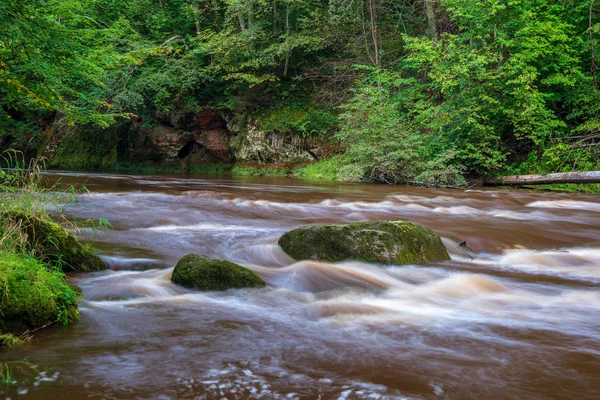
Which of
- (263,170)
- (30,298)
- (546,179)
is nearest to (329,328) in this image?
(30,298)

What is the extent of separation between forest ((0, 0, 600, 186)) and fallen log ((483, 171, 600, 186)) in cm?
51

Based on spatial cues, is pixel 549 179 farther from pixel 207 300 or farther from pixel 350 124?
pixel 207 300

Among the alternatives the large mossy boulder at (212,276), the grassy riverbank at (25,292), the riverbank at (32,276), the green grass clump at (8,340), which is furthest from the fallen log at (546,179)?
the green grass clump at (8,340)

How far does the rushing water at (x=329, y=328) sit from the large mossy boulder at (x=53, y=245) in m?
0.24

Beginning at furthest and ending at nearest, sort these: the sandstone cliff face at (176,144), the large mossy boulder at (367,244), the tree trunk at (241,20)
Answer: the sandstone cliff face at (176,144) → the tree trunk at (241,20) → the large mossy boulder at (367,244)

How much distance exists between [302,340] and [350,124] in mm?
15495

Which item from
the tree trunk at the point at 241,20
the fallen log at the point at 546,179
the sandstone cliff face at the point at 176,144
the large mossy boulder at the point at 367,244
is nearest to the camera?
the large mossy boulder at the point at 367,244

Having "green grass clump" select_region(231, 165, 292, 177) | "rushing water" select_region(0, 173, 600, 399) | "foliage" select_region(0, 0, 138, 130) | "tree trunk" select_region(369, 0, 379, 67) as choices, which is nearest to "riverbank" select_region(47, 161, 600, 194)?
"green grass clump" select_region(231, 165, 292, 177)

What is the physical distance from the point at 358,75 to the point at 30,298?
19.6 m

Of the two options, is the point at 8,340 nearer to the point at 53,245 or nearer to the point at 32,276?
the point at 32,276

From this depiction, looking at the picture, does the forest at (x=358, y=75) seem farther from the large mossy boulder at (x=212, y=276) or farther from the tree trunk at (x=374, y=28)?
the large mossy boulder at (x=212, y=276)

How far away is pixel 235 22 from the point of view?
25.0m

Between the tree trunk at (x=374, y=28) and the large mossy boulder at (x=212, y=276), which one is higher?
the tree trunk at (x=374, y=28)

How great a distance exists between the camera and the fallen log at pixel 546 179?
11476 millimetres
